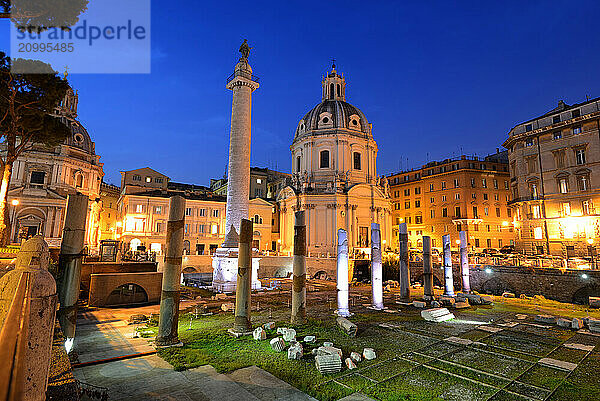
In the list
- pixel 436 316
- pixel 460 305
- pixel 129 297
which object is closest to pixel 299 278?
pixel 436 316

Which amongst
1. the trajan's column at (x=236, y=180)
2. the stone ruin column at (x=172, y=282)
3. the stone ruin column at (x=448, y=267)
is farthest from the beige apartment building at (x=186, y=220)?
the stone ruin column at (x=172, y=282)

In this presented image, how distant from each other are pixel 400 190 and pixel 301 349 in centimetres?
5698

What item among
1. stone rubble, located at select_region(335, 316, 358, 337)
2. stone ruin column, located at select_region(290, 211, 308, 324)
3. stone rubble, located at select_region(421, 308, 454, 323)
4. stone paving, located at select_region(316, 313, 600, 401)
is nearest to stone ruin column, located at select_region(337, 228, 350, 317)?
stone paving, located at select_region(316, 313, 600, 401)

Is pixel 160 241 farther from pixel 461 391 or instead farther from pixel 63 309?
pixel 461 391

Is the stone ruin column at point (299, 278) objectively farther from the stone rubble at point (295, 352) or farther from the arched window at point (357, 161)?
the arched window at point (357, 161)

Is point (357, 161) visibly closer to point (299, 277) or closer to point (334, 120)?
point (334, 120)

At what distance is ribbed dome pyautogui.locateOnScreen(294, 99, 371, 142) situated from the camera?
47688 mm

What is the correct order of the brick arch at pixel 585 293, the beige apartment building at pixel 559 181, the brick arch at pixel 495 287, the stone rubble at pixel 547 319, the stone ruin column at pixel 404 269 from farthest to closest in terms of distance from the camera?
the beige apartment building at pixel 559 181 → the brick arch at pixel 495 287 → the brick arch at pixel 585 293 → the stone ruin column at pixel 404 269 → the stone rubble at pixel 547 319

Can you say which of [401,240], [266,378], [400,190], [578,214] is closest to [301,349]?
[266,378]

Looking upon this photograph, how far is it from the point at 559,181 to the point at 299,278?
119 feet

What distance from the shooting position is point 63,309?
395 inches

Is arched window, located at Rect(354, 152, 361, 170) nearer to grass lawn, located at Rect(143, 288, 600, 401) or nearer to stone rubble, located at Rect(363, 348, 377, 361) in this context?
grass lawn, located at Rect(143, 288, 600, 401)

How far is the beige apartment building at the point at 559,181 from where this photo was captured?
3359cm

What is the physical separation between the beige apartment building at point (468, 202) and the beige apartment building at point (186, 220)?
853 inches
